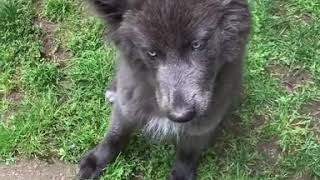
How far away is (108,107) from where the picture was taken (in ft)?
12.7

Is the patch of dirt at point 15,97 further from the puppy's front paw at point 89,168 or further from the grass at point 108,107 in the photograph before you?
the puppy's front paw at point 89,168

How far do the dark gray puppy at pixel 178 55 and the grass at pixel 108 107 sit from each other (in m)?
0.53

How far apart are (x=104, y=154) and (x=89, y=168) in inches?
4.5

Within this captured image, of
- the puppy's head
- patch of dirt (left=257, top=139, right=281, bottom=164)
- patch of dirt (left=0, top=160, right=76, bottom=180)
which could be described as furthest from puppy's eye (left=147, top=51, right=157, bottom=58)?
patch of dirt (left=257, top=139, right=281, bottom=164)

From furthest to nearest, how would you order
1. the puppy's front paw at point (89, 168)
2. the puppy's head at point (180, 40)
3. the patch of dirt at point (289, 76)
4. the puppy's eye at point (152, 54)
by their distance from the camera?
the patch of dirt at point (289, 76)
the puppy's front paw at point (89, 168)
the puppy's eye at point (152, 54)
the puppy's head at point (180, 40)

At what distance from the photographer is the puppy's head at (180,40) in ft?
8.57

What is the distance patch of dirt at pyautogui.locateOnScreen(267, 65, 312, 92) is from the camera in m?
4.08

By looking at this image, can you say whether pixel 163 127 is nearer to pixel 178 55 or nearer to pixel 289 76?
pixel 178 55

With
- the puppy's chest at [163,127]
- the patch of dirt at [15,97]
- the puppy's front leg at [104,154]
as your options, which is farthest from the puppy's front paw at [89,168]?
the patch of dirt at [15,97]

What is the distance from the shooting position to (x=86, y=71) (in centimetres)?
399

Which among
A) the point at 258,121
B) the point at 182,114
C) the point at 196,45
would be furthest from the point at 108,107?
the point at 196,45

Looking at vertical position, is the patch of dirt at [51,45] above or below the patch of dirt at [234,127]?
above

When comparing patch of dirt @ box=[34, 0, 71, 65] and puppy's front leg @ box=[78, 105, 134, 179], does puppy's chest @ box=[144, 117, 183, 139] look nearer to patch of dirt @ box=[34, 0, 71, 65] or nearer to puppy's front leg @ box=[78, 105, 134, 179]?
puppy's front leg @ box=[78, 105, 134, 179]

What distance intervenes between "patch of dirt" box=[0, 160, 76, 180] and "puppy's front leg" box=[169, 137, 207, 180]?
59cm
